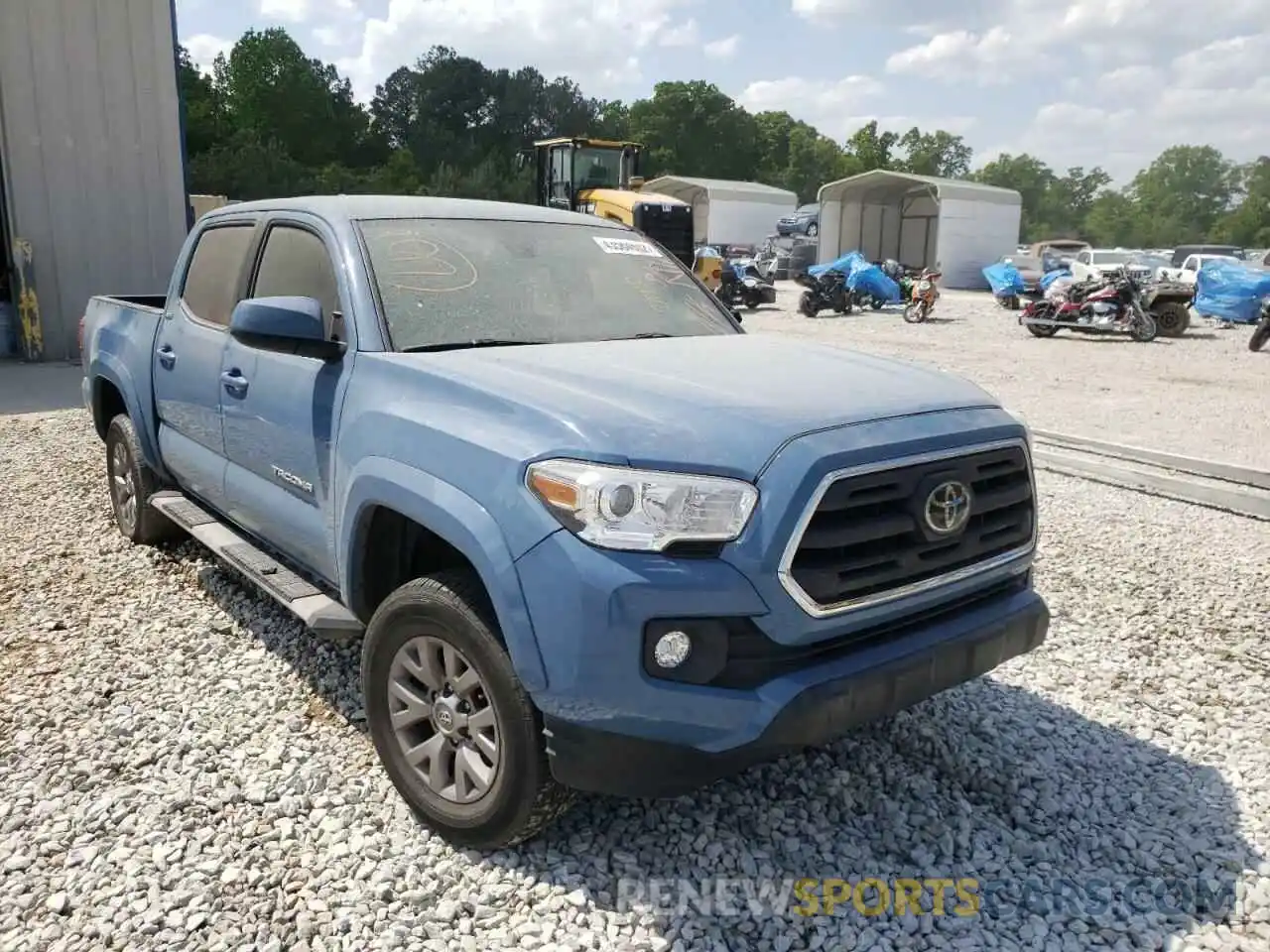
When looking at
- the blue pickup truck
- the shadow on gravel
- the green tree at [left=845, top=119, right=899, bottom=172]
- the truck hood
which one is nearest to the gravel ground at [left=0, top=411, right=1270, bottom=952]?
the shadow on gravel

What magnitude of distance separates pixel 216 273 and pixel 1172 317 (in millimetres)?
19624

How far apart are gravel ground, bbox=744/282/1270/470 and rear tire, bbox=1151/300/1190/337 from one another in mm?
305

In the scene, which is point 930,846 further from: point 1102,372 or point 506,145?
point 506,145

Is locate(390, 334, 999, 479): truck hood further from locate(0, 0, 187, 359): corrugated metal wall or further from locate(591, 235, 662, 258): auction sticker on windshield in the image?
locate(0, 0, 187, 359): corrugated metal wall

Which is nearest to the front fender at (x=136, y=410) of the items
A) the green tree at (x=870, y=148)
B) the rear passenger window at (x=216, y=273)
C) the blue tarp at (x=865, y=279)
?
the rear passenger window at (x=216, y=273)

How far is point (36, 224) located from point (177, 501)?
33.1 feet

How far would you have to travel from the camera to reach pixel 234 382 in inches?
155

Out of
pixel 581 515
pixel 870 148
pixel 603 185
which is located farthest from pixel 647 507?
pixel 870 148

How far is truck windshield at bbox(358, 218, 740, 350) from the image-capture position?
3.39 metres

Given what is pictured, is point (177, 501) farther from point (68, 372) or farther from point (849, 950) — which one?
point (68, 372)

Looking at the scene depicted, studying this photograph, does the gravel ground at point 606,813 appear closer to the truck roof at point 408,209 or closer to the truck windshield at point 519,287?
the truck windshield at point 519,287

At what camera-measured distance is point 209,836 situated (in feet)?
9.65

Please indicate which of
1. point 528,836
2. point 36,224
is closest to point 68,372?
point 36,224

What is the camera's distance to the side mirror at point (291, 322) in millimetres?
3238
